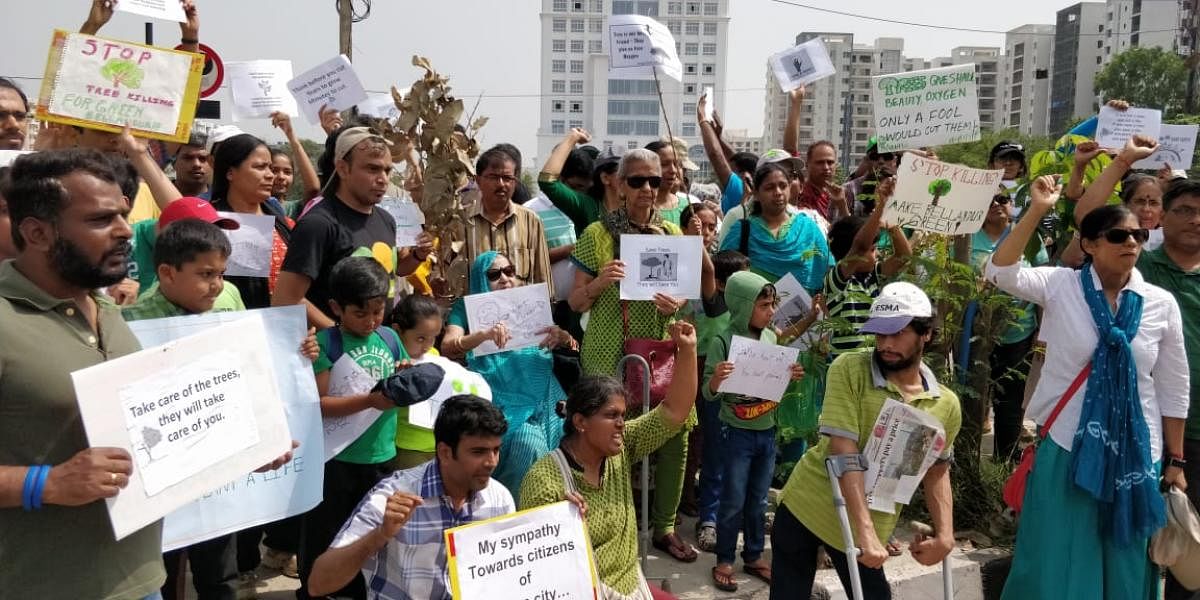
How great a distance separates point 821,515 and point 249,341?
2302 millimetres

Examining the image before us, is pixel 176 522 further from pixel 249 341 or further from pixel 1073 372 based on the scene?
pixel 1073 372

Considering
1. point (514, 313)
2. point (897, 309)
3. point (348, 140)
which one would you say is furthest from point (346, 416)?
point (897, 309)

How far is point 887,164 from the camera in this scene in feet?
23.4

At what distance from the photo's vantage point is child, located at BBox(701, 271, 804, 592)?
4871 millimetres

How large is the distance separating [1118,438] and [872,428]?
1.21 metres

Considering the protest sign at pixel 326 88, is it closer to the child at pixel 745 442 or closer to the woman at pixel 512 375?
the woman at pixel 512 375

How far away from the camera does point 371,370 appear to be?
3.84 metres

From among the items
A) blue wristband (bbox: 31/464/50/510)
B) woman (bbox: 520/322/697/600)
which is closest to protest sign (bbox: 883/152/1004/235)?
woman (bbox: 520/322/697/600)

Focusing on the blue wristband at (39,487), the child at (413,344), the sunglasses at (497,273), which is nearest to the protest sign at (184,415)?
the blue wristband at (39,487)

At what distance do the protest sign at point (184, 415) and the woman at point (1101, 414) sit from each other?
319 centimetres

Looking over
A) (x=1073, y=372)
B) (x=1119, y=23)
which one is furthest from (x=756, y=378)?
(x=1119, y=23)

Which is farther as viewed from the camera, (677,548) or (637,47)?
(637,47)

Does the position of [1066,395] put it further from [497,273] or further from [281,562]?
[281,562]

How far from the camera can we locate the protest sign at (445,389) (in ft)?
13.1
